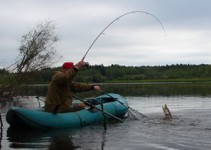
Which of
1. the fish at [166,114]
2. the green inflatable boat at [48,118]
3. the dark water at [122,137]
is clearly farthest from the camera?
the fish at [166,114]

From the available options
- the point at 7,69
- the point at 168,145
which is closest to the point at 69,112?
the point at 168,145

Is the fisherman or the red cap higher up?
the red cap

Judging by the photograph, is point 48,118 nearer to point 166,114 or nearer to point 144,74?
point 166,114

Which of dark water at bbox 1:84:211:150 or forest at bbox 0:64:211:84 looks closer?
dark water at bbox 1:84:211:150

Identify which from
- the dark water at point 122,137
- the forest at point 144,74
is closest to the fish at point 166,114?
the dark water at point 122,137

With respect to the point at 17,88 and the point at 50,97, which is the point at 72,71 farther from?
the point at 17,88

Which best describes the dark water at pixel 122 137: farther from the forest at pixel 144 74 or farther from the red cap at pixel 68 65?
the forest at pixel 144 74

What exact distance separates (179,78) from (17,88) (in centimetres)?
7160

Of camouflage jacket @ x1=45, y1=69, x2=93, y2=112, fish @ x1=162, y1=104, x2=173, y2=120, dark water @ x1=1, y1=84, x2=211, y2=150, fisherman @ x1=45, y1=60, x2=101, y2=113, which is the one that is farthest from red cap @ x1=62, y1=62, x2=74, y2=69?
fish @ x1=162, y1=104, x2=173, y2=120

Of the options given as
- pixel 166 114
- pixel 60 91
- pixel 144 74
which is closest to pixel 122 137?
pixel 60 91

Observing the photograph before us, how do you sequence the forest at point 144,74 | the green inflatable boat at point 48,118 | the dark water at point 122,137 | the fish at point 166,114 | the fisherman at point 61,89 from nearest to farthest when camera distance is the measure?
the dark water at point 122,137 → the fisherman at point 61,89 → the green inflatable boat at point 48,118 → the fish at point 166,114 → the forest at point 144,74

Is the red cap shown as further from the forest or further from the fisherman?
the forest

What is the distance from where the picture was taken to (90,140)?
398 inches

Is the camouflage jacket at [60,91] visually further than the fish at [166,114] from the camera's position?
No
